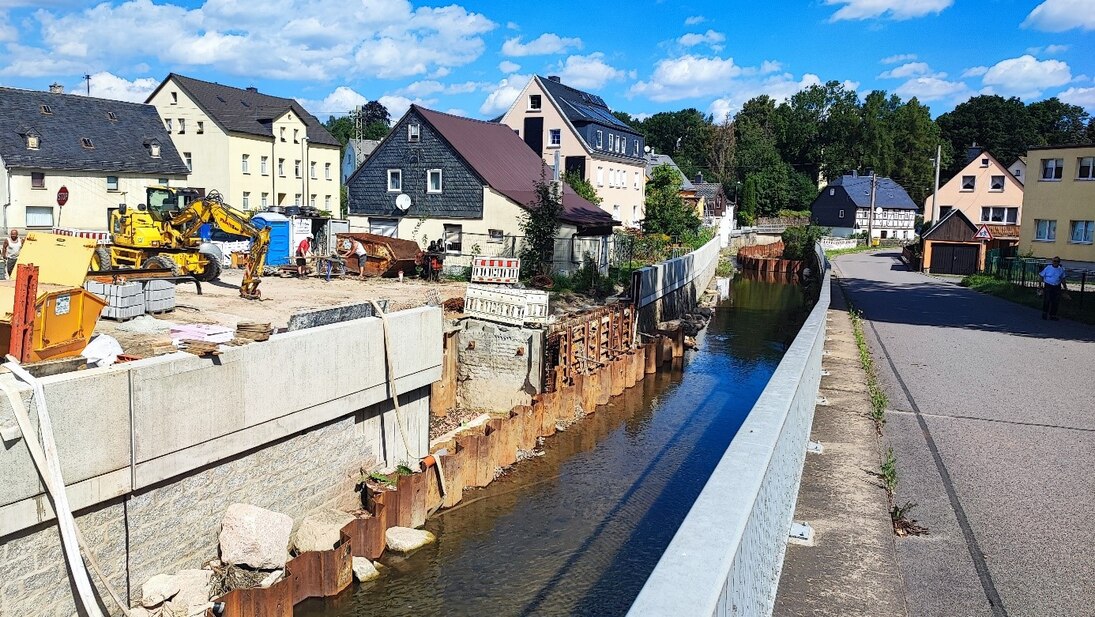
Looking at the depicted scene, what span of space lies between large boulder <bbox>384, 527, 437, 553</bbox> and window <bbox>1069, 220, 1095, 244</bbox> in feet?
139

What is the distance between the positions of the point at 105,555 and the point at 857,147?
4573 inches

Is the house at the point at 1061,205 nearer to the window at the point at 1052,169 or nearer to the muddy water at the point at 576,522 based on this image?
the window at the point at 1052,169

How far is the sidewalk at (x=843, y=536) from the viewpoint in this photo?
520 centimetres

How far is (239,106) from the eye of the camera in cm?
5631

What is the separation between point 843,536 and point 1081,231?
44.8 meters

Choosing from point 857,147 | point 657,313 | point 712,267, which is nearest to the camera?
point 657,313

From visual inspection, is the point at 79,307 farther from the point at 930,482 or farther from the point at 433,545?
the point at 930,482

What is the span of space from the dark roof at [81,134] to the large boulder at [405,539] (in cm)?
3781

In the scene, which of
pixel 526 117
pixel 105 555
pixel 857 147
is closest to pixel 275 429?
pixel 105 555

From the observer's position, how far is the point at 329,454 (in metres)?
11.9

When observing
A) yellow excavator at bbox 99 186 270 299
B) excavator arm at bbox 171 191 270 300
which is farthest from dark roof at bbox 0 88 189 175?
excavator arm at bbox 171 191 270 300

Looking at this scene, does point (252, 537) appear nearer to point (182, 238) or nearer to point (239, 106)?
point (182, 238)

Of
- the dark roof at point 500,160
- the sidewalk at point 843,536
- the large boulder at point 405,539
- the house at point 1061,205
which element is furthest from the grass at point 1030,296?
the large boulder at point 405,539

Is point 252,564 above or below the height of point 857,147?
below
